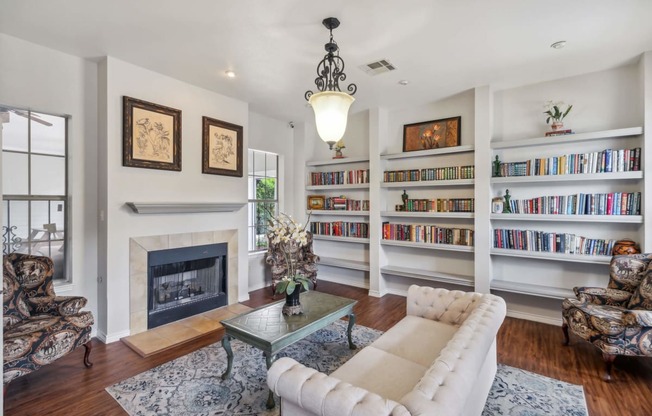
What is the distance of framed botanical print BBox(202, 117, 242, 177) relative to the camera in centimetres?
410

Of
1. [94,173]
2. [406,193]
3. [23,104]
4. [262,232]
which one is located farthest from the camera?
[262,232]

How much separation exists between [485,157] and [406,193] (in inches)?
49.9

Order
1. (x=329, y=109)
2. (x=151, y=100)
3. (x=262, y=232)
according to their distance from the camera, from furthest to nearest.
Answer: (x=262, y=232) → (x=151, y=100) → (x=329, y=109)

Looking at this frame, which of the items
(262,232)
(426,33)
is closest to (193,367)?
(262,232)

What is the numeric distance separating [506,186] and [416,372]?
3.12 m

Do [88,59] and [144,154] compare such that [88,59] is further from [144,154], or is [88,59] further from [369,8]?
[369,8]

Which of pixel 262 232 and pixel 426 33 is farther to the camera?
pixel 262 232

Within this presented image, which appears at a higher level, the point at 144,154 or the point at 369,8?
the point at 369,8

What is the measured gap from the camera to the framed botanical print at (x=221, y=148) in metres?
4.10

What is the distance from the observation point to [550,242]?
12.0ft

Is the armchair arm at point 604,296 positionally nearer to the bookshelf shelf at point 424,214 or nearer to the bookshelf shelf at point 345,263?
the bookshelf shelf at point 424,214

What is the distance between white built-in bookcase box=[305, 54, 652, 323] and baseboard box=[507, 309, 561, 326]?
0.02m

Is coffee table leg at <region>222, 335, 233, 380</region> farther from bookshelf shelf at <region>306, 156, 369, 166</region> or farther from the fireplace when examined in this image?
bookshelf shelf at <region>306, 156, 369, 166</region>

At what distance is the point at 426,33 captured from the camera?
2738 millimetres
